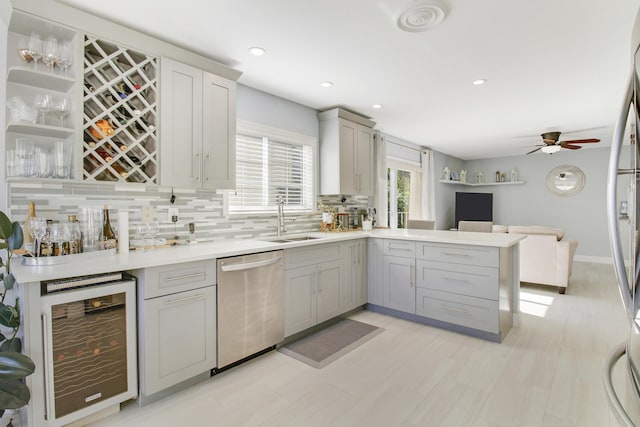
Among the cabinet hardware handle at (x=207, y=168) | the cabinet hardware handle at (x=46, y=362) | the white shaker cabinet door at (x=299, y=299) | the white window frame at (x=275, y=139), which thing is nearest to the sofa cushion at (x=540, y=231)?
the white window frame at (x=275, y=139)

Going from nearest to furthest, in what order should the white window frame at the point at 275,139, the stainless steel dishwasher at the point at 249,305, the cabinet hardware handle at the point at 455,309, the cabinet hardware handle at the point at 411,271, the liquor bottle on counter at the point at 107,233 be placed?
the liquor bottle on counter at the point at 107,233
the stainless steel dishwasher at the point at 249,305
the cabinet hardware handle at the point at 455,309
the white window frame at the point at 275,139
the cabinet hardware handle at the point at 411,271

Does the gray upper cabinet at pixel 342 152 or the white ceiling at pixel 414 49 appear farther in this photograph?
the gray upper cabinet at pixel 342 152

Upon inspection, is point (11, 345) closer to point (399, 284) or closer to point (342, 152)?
point (399, 284)

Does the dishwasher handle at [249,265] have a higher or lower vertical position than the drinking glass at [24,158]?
lower

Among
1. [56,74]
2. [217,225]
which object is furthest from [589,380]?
[56,74]

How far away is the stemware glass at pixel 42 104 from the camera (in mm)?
1966

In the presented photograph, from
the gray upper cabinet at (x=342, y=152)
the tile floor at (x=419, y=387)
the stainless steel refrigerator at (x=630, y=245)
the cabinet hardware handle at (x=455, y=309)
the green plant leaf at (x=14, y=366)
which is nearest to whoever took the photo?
the stainless steel refrigerator at (x=630, y=245)

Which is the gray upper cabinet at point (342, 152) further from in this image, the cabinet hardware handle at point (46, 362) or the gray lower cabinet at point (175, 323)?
the cabinet hardware handle at point (46, 362)

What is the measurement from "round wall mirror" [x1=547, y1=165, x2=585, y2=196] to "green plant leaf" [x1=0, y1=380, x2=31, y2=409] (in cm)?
915

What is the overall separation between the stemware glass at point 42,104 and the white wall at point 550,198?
6.84 meters

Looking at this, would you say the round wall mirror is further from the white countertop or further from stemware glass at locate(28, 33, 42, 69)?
stemware glass at locate(28, 33, 42, 69)

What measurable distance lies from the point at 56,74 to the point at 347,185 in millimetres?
2948

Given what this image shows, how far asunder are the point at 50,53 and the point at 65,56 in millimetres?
82

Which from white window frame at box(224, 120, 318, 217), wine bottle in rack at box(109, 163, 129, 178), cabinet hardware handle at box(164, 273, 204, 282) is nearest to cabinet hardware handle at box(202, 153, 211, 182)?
white window frame at box(224, 120, 318, 217)
